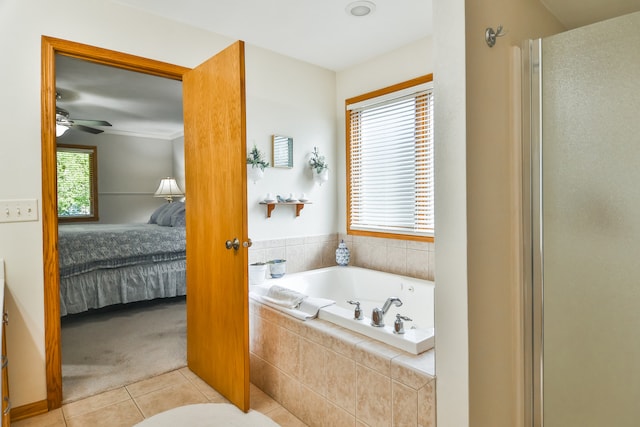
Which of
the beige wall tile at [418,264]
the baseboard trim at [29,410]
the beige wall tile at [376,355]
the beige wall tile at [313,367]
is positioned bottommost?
the baseboard trim at [29,410]

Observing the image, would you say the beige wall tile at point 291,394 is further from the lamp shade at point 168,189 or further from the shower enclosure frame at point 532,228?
the lamp shade at point 168,189

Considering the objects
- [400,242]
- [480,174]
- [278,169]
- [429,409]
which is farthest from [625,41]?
[278,169]

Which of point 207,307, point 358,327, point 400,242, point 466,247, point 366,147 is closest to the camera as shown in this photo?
point 466,247

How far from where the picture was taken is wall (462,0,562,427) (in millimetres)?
1362

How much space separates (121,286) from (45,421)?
1994 mm

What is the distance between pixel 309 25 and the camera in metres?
2.74

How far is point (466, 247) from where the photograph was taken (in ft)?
4.38

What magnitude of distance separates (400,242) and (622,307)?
1.81m

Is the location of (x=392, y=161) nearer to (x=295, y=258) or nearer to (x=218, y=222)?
(x=295, y=258)

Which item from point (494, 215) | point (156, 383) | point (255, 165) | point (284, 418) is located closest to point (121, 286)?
point (156, 383)

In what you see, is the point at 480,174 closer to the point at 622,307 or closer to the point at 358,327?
the point at 622,307

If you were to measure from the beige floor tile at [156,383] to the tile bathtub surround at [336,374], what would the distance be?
0.53 meters

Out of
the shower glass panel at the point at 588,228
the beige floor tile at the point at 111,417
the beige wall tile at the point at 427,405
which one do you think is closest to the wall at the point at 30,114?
the beige floor tile at the point at 111,417

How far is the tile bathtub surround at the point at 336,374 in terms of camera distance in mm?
1542
